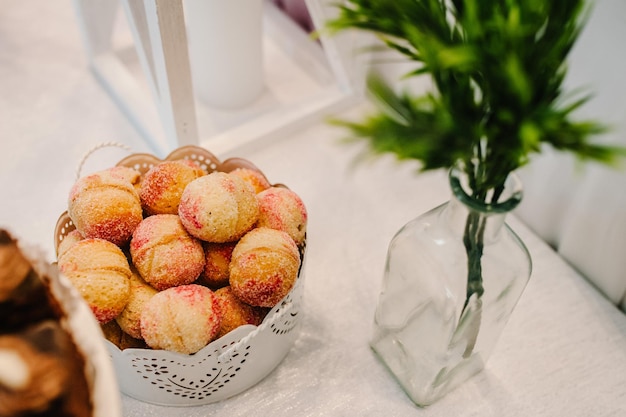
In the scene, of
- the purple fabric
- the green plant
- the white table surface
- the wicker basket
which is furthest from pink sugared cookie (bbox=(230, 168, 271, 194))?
the purple fabric

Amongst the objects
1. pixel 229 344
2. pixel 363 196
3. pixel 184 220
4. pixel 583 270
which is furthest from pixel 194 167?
pixel 583 270

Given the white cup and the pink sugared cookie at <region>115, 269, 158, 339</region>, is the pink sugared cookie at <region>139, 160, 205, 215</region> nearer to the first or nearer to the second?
the pink sugared cookie at <region>115, 269, 158, 339</region>

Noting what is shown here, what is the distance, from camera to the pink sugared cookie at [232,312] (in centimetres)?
56

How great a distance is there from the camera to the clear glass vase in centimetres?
50

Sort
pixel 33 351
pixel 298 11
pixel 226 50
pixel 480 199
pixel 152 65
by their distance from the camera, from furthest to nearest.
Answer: pixel 298 11 < pixel 226 50 < pixel 152 65 < pixel 480 199 < pixel 33 351

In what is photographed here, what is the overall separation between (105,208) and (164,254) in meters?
0.07

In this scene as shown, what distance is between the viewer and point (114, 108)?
0.97 meters

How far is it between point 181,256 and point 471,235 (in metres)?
0.26

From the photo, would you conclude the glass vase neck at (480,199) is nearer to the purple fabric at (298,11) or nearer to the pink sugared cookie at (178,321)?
the pink sugared cookie at (178,321)

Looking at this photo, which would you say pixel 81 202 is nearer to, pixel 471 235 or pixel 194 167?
pixel 194 167

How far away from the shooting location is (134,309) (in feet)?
1.76

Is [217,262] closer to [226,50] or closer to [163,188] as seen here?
[163,188]

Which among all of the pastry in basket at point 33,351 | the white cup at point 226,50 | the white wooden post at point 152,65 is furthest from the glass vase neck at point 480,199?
the white cup at point 226,50

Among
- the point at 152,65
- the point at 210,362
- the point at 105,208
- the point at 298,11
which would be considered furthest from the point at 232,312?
the point at 298,11
